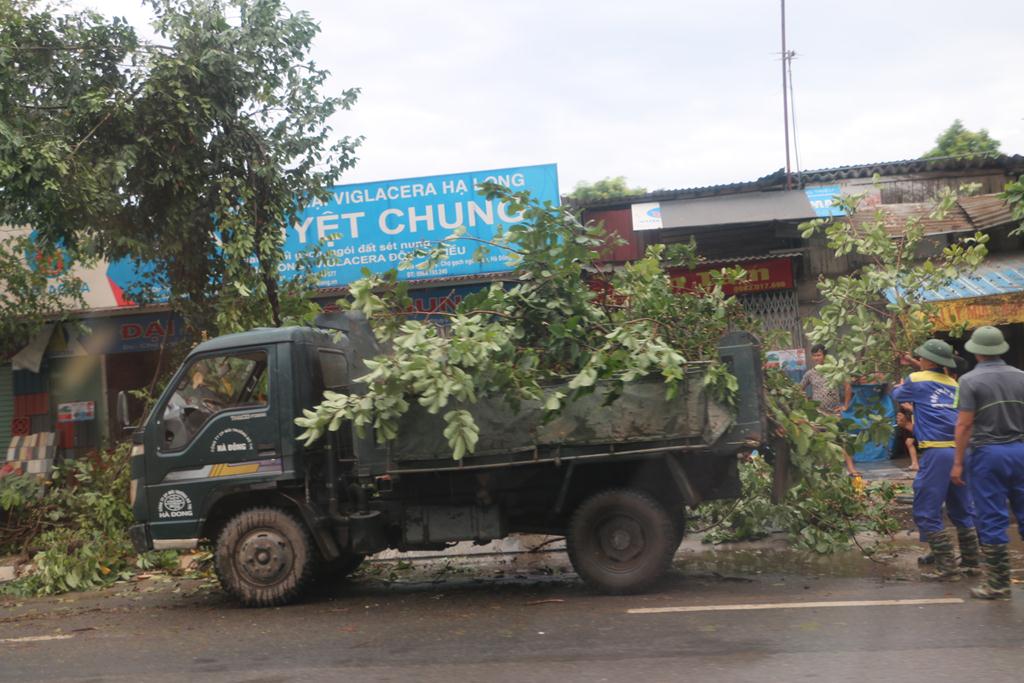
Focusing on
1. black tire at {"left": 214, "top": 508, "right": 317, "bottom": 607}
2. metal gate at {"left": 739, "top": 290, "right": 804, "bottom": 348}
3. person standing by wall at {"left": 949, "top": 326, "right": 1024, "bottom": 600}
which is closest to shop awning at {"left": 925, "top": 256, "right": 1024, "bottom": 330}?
metal gate at {"left": 739, "top": 290, "right": 804, "bottom": 348}

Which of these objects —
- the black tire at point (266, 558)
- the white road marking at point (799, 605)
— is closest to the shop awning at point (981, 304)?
the white road marking at point (799, 605)

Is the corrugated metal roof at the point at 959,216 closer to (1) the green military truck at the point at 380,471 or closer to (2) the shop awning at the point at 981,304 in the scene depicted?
(2) the shop awning at the point at 981,304

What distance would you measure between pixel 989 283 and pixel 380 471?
378 inches

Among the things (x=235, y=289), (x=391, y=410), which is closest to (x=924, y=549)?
(x=391, y=410)

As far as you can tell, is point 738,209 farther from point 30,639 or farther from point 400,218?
point 30,639

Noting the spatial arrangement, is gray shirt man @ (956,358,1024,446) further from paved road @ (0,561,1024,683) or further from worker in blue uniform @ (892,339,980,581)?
paved road @ (0,561,1024,683)

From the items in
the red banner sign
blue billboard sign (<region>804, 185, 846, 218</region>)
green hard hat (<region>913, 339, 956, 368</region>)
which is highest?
blue billboard sign (<region>804, 185, 846, 218</region>)

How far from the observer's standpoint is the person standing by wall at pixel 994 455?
614cm

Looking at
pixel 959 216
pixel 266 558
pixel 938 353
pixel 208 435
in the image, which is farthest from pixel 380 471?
pixel 959 216

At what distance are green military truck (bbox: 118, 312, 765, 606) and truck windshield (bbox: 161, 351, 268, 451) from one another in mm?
11

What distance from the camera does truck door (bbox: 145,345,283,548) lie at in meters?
7.39

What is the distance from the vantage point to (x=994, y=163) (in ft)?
50.4

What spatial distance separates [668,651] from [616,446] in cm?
175

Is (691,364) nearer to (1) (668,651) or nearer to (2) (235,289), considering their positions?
(1) (668,651)
